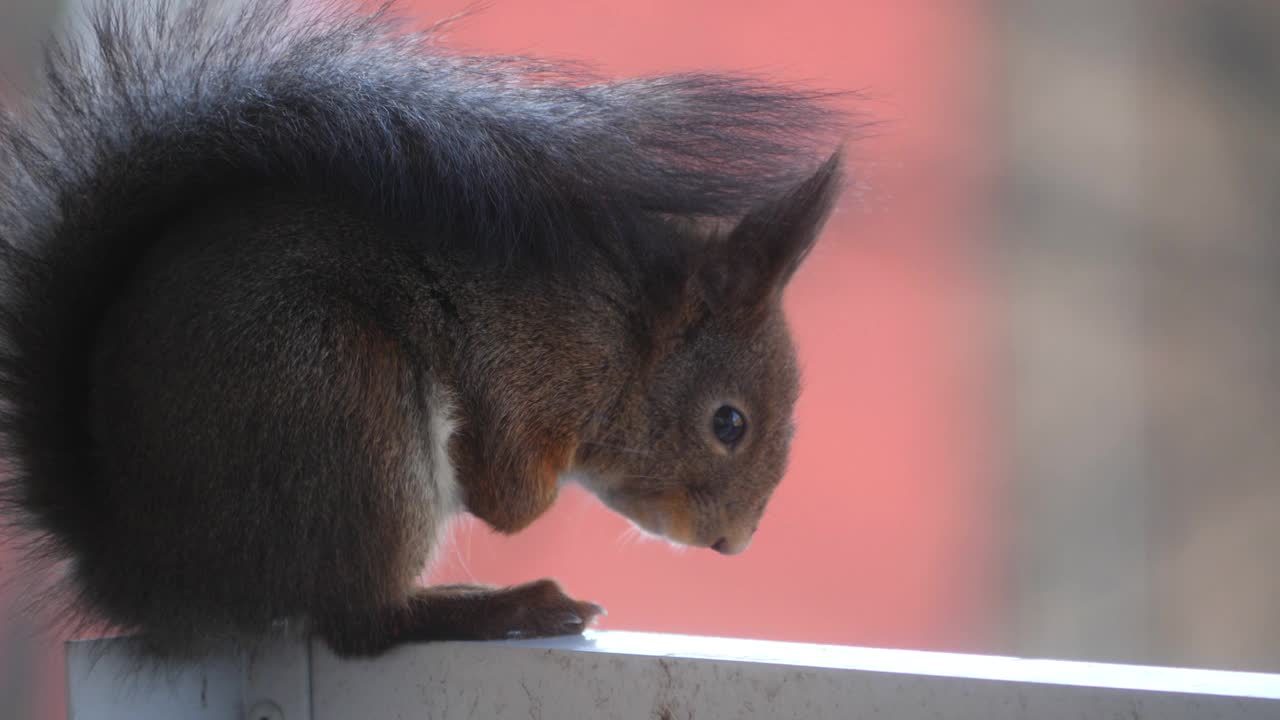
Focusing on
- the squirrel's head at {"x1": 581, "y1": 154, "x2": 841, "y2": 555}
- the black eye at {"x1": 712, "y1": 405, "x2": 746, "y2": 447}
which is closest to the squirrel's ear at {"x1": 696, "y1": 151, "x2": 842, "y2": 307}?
the squirrel's head at {"x1": 581, "y1": 154, "x2": 841, "y2": 555}

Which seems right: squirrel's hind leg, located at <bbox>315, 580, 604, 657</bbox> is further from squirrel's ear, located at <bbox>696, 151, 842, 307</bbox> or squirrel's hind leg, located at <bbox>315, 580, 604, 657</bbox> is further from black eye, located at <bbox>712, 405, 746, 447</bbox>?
squirrel's ear, located at <bbox>696, 151, 842, 307</bbox>

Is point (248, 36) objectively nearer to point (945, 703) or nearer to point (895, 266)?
point (945, 703)

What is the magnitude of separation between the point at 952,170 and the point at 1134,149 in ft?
2.82

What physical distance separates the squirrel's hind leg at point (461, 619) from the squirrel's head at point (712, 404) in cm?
15

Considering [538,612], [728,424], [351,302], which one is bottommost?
[538,612]

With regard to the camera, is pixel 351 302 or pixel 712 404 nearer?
pixel 351 302

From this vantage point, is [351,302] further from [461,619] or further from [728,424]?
[728,424]

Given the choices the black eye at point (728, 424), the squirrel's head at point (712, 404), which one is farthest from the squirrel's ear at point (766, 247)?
the black eye at point (728, 424)

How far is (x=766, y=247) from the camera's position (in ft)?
4.00

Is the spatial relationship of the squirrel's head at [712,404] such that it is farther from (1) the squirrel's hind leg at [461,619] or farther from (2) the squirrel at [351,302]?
(1) the squirrel's hind leg at [461,619]

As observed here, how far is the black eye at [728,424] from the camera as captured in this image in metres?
1.25

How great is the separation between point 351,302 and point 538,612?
320mm

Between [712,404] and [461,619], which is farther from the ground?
[712,404]

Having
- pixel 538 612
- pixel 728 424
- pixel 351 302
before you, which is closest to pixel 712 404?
pixel 728 424
